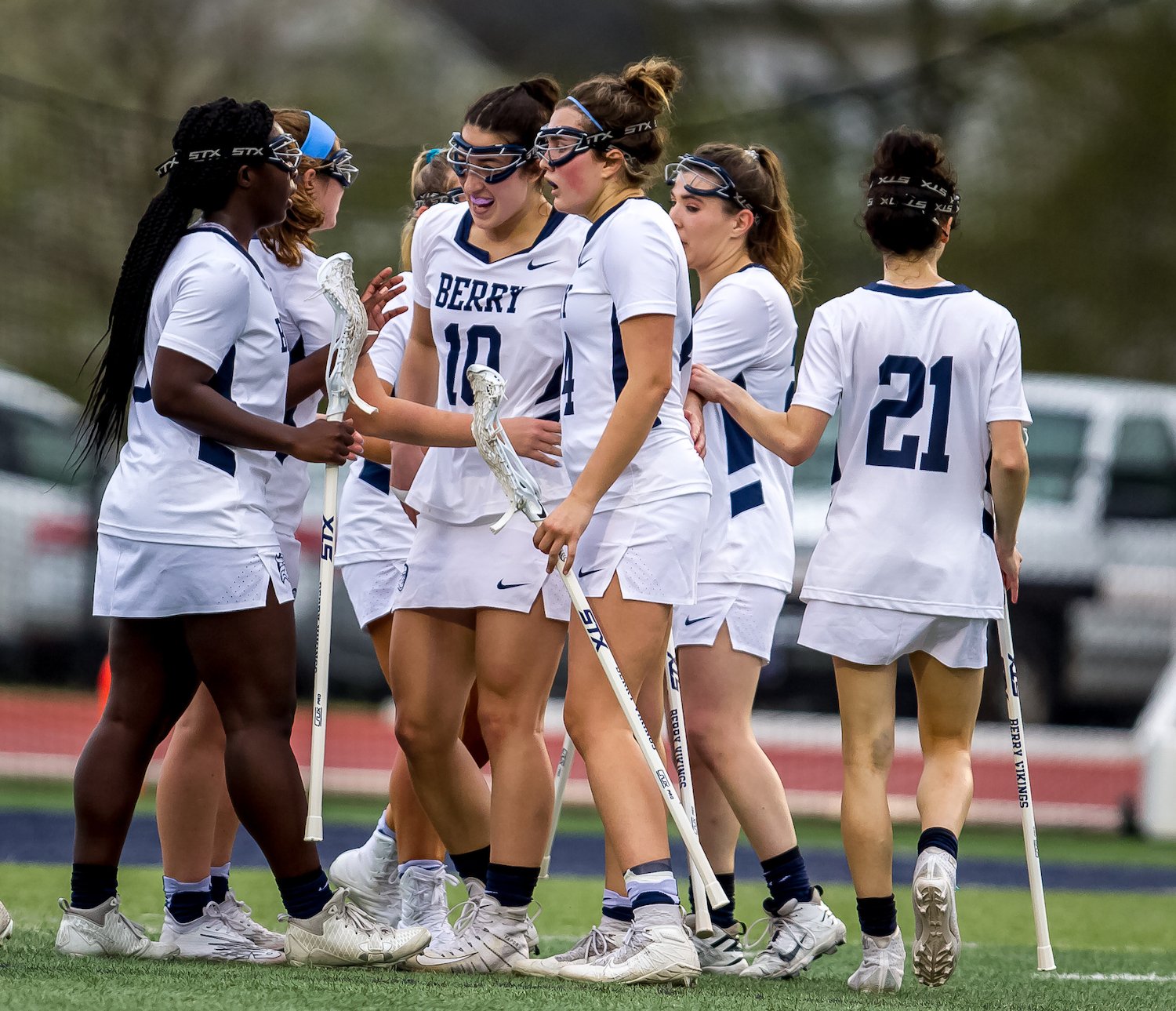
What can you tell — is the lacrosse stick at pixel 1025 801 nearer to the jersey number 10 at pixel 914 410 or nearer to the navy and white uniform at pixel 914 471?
the navy and white uniform at pixel 914 471

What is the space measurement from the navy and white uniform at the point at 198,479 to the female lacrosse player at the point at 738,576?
51.1 inches

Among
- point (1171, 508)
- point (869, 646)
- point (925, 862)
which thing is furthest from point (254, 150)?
point (1171, 508)

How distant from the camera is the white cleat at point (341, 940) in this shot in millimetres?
4547

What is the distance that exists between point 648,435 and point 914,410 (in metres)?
0.81

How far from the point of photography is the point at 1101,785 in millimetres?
11008

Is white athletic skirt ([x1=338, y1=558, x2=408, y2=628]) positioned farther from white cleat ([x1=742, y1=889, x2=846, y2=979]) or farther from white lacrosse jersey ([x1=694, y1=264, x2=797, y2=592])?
white cleat ([x1=742, y1=889, x2=846, y2=979])

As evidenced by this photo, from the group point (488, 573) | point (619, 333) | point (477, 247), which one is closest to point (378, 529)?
point (488, 573)

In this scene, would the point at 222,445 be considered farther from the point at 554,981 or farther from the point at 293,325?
the point at 554,981

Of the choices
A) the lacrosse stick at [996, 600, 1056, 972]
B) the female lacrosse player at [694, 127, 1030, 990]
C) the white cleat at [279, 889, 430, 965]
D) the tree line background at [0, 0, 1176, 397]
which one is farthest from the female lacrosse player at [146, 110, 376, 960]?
the tree line background at [0, 0, 1176, 397]

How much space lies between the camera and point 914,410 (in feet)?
15.8

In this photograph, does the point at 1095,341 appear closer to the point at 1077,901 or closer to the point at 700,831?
the point at 1077,901

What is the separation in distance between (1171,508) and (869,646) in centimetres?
805

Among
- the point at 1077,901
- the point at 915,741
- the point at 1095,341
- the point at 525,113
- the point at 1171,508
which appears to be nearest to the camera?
the point at 525,113

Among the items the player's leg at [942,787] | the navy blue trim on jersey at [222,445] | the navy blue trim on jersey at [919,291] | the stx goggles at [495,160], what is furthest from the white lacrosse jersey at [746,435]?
the navy blue trim on jersey at [222,445]
